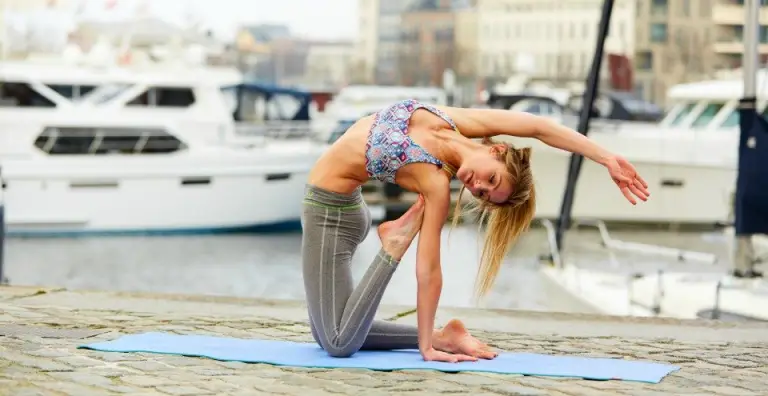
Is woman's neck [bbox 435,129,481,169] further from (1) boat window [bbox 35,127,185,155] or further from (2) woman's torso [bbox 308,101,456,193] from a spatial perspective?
(1) boat window [bbox 35,127,185,155]

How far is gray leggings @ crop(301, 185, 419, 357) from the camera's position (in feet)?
21.2

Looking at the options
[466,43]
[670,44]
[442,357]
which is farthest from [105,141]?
[466,43]

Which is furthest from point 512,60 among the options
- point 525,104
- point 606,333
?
point 606,333

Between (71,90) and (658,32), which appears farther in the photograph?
(658,32)

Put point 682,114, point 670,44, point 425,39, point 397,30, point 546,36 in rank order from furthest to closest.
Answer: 1. point 397,30
2. point 425,39
3. point 546,36
4. point 670,44
5. point 682,114

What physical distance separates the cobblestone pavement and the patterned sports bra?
824 millimetres

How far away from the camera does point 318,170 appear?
647 centimetres

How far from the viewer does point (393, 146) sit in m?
6.23

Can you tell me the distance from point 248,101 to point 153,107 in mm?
7677

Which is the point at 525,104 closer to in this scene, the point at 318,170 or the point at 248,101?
the point at 248,101

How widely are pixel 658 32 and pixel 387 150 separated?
56.0m

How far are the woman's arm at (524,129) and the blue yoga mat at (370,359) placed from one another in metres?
0.87

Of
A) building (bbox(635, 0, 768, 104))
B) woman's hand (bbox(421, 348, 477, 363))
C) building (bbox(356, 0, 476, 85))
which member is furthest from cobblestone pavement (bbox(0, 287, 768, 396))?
building (bbox(356, 0, 476, 85))

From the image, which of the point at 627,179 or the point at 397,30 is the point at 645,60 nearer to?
the point at 397,30
